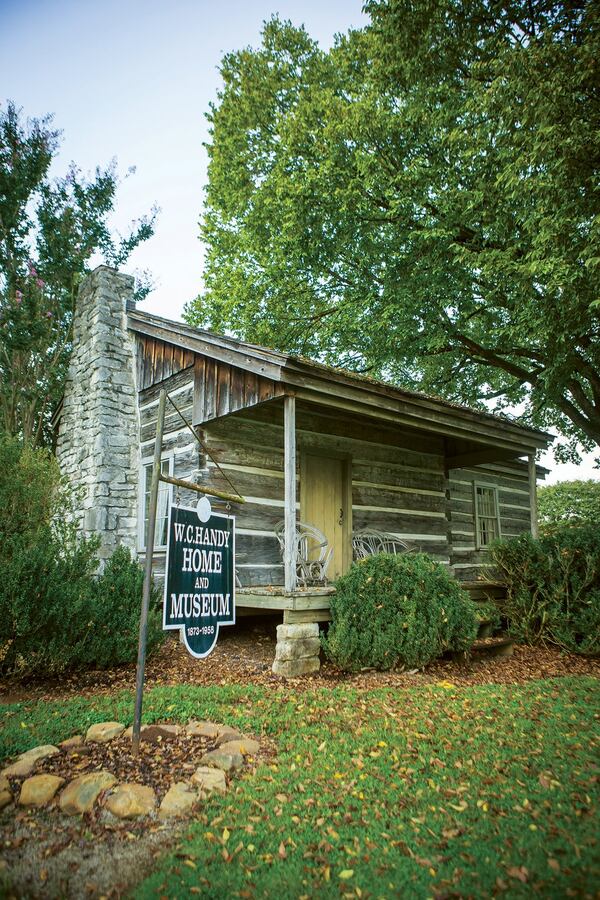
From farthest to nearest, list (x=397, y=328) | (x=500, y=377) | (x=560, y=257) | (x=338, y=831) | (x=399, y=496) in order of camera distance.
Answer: (x=500, y=377)
(x=397, y=328)
(x=399, y=496)
(x=560, y=257)
(x=338, y=831)

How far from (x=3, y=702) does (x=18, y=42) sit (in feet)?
33.7

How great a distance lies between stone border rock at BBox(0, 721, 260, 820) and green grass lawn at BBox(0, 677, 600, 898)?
0.16m

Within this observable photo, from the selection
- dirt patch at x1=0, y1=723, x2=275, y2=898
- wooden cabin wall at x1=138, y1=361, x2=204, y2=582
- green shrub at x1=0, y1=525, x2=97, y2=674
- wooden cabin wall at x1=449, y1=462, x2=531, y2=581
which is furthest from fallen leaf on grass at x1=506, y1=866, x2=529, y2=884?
wooden cabin wall at x1=449, y1=462, x2=531, y2=581

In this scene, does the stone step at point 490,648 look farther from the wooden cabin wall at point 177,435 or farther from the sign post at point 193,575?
the wooden cabin wall at point 177,435

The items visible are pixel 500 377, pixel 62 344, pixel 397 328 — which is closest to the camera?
pixel 397 328

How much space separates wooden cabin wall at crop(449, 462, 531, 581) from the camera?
13.0 metres

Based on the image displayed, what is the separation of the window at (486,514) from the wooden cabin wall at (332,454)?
1958mm

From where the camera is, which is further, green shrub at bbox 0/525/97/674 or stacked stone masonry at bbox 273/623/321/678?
stacked stone masonry at bbox 273/623/321/678

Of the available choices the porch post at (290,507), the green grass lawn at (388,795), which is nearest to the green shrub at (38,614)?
the green grass lawn at (388,795)

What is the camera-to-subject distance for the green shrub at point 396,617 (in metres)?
6.46

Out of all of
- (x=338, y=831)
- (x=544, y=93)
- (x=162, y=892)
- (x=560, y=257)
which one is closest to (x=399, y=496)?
(x=560, y=257)

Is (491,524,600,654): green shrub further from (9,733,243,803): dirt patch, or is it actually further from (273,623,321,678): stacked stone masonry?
(9,733,243,803): dirt patch

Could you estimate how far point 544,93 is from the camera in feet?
27.6

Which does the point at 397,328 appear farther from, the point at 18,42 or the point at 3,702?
the point at 3,702
